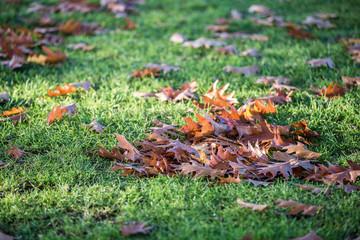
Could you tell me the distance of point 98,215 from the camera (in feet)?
6.06

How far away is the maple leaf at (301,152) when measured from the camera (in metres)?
2.23

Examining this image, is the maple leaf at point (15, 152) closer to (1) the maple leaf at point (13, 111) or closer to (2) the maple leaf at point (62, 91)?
(1) the maple leaf at point (13, 111)

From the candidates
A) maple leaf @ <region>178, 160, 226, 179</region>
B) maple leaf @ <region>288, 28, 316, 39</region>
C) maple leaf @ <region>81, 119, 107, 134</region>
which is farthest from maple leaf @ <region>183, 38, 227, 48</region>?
maple leaf @ <region>178, 160, 226, 179</region>

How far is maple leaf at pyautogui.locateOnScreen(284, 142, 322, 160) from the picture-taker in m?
2.23

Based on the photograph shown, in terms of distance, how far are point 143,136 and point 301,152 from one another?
1.25 meters

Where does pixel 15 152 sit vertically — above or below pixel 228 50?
below

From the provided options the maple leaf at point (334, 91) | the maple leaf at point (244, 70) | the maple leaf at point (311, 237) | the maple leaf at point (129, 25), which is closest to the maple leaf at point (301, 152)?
the maple leaf at point (311, 237)

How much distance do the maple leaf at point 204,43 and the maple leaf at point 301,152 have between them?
2424mm

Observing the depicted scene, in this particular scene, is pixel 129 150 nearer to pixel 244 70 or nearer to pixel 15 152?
pixel 15 152

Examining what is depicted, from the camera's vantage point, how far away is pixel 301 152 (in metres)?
2.25

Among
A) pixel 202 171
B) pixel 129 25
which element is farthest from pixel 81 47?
pixel 202 171

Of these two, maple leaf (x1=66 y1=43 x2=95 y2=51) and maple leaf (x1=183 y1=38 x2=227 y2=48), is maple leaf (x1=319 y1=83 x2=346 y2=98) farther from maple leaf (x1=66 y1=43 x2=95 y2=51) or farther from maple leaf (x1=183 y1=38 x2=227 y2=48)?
maple leaf (x1=66 y1=43 x2=95 y2=51)

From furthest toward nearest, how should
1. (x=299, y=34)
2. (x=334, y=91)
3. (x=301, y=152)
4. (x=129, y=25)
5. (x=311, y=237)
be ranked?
(x=129, y=25) < (x=299, y=34) < (x=334, y=91) < (x=301, y=152) < (x=311, y=237)

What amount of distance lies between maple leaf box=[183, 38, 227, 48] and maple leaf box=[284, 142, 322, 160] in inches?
95.4
